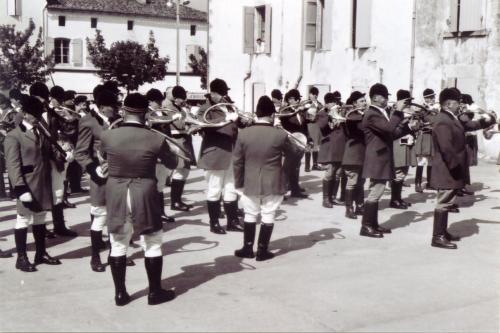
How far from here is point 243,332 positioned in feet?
18.3

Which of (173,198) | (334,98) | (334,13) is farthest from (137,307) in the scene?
(334,13)

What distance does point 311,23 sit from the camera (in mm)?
26000

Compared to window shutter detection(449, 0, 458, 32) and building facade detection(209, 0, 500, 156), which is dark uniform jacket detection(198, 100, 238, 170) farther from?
window shutter detection(449, 0, 458, 32)

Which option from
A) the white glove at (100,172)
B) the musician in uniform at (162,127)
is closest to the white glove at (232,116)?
the musician in uniform at (162,127)

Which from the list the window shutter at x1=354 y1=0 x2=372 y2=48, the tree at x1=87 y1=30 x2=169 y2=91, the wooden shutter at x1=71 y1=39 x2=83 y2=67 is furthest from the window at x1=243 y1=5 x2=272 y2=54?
the wooden shutter at x1=71 y1=39 x2=83 y2=67

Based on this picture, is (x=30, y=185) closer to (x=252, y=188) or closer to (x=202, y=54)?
(x=252, y=188)

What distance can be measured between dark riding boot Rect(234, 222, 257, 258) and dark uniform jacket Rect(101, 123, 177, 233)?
2056 mm

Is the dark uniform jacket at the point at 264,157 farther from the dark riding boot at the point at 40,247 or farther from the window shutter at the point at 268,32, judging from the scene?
the window shutter at the point at 268,32

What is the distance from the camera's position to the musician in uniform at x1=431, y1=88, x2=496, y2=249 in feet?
28.3

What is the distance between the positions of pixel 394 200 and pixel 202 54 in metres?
41.2

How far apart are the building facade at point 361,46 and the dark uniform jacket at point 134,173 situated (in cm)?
1568

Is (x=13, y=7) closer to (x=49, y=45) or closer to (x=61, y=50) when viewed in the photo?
(x=49, y=45)

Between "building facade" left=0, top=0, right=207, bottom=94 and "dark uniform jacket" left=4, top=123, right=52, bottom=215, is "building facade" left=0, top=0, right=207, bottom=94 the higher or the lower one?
the higher one

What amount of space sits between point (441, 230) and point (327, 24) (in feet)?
58.1
